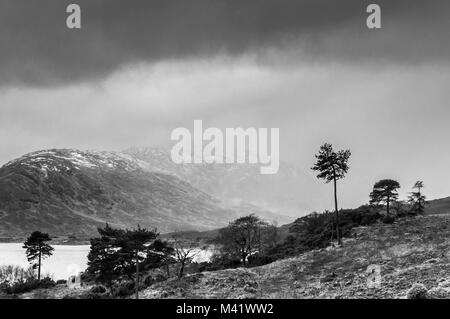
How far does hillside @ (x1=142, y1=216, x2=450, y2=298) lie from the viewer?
123 feet

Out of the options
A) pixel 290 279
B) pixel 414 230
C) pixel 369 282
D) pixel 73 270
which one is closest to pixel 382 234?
pixel 414 230

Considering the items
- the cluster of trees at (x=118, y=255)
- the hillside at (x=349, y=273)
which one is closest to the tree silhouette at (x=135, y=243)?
the cluster of trees at (x=118, y=255)

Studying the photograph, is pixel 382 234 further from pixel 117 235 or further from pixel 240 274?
pixel 117 235

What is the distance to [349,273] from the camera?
4450 centimetres

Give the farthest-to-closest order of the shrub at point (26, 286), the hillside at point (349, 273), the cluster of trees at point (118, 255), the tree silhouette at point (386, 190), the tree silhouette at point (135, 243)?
the tree silhouette at point (386, 190) < the shrub at point (26, 286) < the cluster of trees at point (118, 255) < the tree silhouette at point (135, 243) < the hillside at point (349, 273)

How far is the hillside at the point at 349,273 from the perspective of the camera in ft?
123

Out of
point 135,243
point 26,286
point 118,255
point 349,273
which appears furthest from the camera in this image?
point 26,286

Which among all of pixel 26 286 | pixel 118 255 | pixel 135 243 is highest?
pixel 135 243

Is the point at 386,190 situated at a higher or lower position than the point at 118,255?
higher

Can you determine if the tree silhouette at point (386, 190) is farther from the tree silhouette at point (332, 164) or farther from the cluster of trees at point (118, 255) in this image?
the cluster of trees at point (118, 255)

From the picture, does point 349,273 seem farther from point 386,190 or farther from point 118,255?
point 386,190

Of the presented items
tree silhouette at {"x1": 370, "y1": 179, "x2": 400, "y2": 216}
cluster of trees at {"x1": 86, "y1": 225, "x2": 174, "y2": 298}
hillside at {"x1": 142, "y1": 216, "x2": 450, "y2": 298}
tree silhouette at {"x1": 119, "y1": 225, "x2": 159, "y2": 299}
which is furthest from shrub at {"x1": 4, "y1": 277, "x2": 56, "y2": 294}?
tree silhouette at {"x1": 370, "y1": 179, "x2": 400, "y2": 216}

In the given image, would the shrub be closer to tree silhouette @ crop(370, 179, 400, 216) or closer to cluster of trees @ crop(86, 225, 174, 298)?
cluster of trees @ crop(86, 225, 174, 298)

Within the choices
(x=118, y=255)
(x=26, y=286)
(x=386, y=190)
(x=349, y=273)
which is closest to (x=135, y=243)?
(x=118, y=255)
